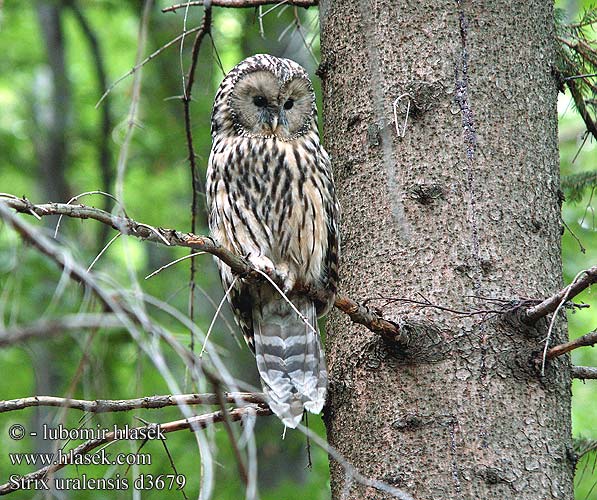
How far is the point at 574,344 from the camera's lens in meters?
2.54

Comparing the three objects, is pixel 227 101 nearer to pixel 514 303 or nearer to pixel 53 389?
pixel 514 303

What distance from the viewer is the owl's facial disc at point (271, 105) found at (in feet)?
12.2

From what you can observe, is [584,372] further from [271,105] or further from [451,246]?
[271,105]

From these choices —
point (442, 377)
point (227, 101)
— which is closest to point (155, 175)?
point (227, 101)

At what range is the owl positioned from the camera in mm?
3631

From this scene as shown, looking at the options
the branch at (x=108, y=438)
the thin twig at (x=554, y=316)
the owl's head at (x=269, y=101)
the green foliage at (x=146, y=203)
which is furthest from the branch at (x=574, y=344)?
the green foliage at (x=146, y=203)

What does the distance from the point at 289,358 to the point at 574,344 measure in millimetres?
1251

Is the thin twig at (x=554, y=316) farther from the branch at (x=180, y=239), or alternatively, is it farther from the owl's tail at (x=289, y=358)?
the owl's tail at (x=289, y=358)

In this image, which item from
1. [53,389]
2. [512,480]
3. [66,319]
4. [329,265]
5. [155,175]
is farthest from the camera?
[155,175]

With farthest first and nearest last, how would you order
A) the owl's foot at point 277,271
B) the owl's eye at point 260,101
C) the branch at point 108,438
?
the owl's eye at point 260,101 < the owl's foot at point 277,271 < the branch at point 108,438

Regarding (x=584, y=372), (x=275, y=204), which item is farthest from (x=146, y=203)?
(x=584, y=372)

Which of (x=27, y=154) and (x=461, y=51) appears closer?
(x=461, y=51)

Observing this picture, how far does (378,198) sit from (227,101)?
1.16 meters

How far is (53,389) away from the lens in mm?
6867
